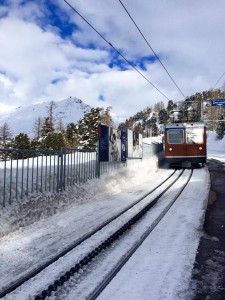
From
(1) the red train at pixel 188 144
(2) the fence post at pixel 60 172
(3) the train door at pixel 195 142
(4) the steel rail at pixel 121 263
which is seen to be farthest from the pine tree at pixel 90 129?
(4) the steel rail at pixel 121 263

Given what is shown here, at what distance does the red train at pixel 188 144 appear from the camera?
22812 mm

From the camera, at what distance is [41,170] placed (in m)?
8.62

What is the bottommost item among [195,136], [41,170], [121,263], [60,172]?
[121,263]

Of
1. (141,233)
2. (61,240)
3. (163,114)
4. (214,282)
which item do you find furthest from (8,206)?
(163,114)

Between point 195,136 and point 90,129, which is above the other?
point 90,129

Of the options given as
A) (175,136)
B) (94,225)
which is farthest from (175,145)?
(94,225)

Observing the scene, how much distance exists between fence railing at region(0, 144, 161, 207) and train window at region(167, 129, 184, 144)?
449 inches

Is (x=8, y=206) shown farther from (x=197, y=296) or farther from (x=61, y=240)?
(x=197, y=296)

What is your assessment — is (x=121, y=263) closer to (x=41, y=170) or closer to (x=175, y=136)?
(x=41, y=170)

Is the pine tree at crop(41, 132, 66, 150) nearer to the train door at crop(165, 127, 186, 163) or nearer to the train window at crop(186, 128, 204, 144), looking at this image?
the train door at crop(165, 127, 186, 163)

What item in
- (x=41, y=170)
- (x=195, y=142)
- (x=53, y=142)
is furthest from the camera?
(x=53, y=142)

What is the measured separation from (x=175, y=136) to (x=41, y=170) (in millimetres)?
15773

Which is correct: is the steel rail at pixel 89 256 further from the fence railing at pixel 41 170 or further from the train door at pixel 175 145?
the train door at pixel 175 145

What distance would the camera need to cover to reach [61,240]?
20.2 ft
